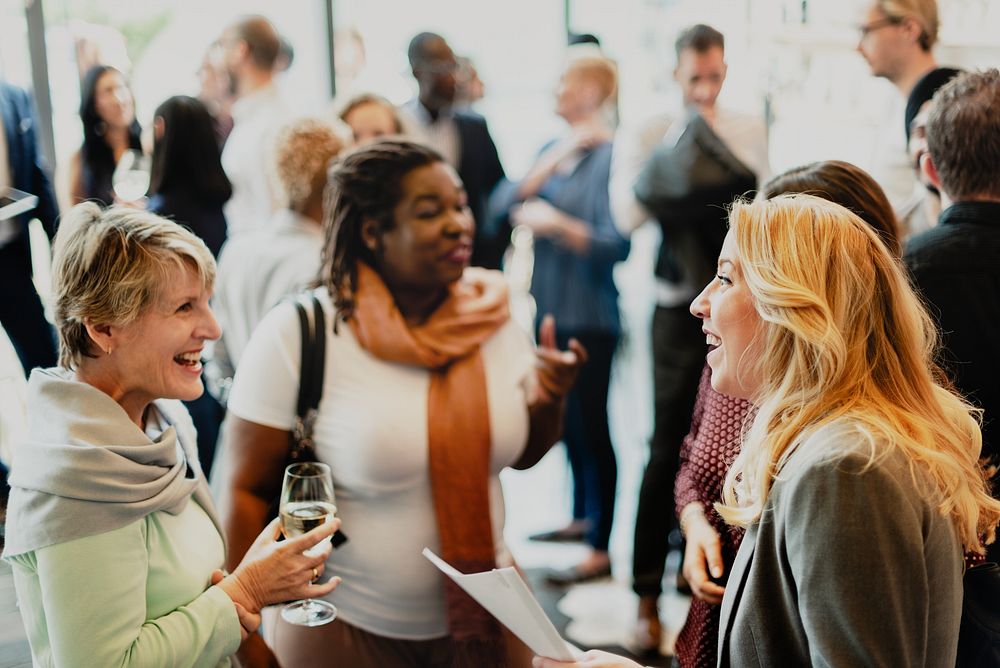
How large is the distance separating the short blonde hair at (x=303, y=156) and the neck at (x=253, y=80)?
4.52 feet

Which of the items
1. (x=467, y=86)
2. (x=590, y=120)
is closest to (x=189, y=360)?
(x=590, y=120)

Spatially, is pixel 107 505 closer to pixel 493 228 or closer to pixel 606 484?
pixel 606 484

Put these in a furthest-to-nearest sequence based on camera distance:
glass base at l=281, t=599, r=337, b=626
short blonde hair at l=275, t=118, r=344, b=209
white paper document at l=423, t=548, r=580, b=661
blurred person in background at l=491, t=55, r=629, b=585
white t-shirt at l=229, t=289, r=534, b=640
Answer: blurred person in background at l=491, t=55, r=629, b=585
short blonde hair at l=275, t=118, r=344, b=209
white t-shirt at l=229, t=289, r=534, b=640
glass base at l=281, t=599, r=337, b=626
white paper document at l=423, t=548, r=580, b=661

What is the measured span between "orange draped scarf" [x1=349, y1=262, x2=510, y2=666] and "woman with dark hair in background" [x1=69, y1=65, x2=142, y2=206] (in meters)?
2.31

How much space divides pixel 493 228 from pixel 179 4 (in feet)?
8.58

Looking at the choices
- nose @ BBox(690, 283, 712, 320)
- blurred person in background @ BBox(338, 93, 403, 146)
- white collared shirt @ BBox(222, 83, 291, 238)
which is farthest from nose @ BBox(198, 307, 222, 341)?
blurred person in background @ BBox(338, 93, 403, 146)

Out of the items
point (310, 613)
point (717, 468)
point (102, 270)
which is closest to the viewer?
point (102, 270)

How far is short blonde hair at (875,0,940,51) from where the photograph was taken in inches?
117

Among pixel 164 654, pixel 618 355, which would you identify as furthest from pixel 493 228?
pixel 164 654

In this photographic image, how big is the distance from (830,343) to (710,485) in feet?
2.20

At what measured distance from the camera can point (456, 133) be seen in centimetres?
413

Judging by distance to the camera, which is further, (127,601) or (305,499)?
(305,499)

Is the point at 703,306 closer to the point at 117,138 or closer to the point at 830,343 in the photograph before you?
the point at 830,343

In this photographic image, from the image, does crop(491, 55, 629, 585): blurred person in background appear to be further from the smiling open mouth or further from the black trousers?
the smiling open mouth
